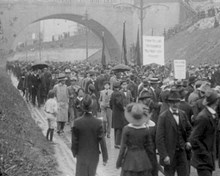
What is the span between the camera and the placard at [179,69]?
16.3 metres

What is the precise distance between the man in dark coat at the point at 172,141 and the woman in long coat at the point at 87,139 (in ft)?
2.79

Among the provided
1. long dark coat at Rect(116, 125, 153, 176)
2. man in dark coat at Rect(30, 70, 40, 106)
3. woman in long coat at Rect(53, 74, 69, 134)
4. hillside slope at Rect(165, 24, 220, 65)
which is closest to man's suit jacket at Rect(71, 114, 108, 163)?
long dark coat at Rect(116, 125, 153, 176)

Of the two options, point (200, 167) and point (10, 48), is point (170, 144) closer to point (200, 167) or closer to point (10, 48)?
point (200, 167)

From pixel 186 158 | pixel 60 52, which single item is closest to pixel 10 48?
pixel 60 52

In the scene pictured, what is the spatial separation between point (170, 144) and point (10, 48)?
1881 inches

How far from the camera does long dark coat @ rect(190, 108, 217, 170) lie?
784 centimetres

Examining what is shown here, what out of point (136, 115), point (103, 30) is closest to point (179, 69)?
point (136, 115)

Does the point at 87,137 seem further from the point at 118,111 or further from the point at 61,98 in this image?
the point at 61,98

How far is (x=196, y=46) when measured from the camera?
38.8 meters

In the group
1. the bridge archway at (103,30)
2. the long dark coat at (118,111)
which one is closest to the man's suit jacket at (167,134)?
the long dark coat at (118,111)

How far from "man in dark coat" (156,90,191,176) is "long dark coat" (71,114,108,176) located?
85 cm

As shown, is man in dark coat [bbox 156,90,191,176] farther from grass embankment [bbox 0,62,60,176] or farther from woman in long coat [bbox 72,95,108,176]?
grass embankment [bbox 0,62,60,176]

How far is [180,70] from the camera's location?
54.1 feet

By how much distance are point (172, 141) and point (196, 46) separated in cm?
3124
